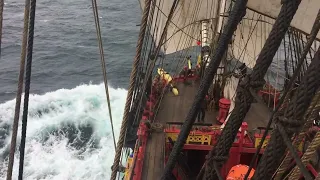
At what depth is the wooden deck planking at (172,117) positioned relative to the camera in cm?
721

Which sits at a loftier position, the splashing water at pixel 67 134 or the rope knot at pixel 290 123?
the rope knot at pixel 290 123

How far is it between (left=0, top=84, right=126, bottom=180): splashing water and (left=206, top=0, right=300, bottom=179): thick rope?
12880 mm

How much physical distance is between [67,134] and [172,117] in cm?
891

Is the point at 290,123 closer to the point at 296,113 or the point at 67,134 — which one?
the point at 296,113

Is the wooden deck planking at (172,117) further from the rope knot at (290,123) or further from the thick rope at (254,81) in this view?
the rope knot at (290,123)

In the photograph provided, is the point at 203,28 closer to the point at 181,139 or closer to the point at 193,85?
the point at 193,85

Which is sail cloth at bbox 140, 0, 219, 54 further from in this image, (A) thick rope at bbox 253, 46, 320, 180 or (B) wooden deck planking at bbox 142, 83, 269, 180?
(A) thick rope at bbox 253, 46, 320, 180

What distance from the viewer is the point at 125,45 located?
28391 mm

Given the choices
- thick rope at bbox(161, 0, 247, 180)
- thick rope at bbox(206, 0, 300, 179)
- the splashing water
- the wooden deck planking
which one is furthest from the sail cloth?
thick rope at bbox(206, 0, 300, 179)

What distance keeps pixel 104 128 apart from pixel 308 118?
1631 centimetres

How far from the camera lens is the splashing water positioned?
14.6m

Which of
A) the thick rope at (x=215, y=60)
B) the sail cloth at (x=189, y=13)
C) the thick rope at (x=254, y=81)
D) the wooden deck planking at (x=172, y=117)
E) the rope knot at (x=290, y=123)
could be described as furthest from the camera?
the sail cloth at (x=189, y=13)

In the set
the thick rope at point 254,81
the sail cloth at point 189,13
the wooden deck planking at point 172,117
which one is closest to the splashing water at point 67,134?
the wooden deck planking at point 172,117

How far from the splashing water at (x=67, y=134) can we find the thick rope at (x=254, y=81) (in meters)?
12.9
